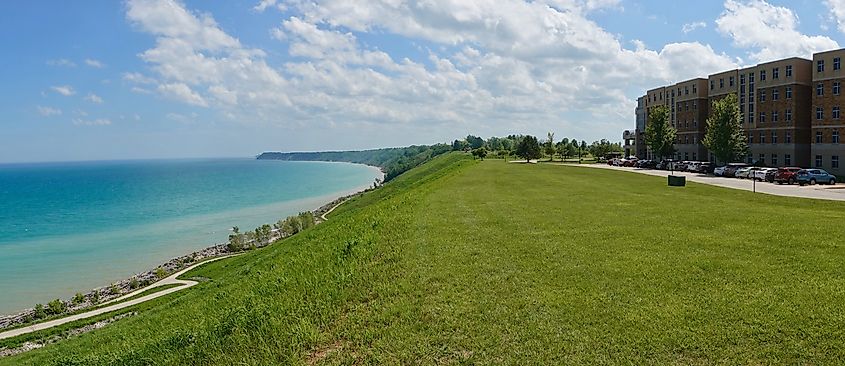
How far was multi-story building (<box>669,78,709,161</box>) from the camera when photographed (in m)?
73.9

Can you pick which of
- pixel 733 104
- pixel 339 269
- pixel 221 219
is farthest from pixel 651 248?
pixel 221 219

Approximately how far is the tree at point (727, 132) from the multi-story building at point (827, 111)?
6.47 metres

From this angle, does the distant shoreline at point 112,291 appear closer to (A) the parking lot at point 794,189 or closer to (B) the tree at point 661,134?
(A) the parking lot at point 794,189

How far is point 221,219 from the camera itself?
7181 centimetres

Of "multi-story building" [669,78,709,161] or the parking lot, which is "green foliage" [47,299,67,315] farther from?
"multi-story building" [669,78,709,161]

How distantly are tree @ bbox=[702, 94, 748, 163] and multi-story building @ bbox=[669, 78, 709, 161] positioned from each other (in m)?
13.5

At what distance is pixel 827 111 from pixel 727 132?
28.2 ft

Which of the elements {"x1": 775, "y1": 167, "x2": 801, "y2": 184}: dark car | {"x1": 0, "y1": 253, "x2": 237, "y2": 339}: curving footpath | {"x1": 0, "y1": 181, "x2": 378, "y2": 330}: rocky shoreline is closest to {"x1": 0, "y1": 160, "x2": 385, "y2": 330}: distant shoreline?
{"x1": 0, "y1": 181, "x2": 378, "y2": 330}: rocky shoreline

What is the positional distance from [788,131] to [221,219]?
67875 millimetres

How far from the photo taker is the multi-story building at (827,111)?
167 feet

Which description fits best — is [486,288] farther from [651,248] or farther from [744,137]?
[744,137]

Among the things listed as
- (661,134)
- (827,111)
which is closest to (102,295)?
(827,111)

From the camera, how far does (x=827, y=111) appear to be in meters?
52.0

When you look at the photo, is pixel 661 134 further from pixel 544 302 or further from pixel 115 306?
pixel 544 302
